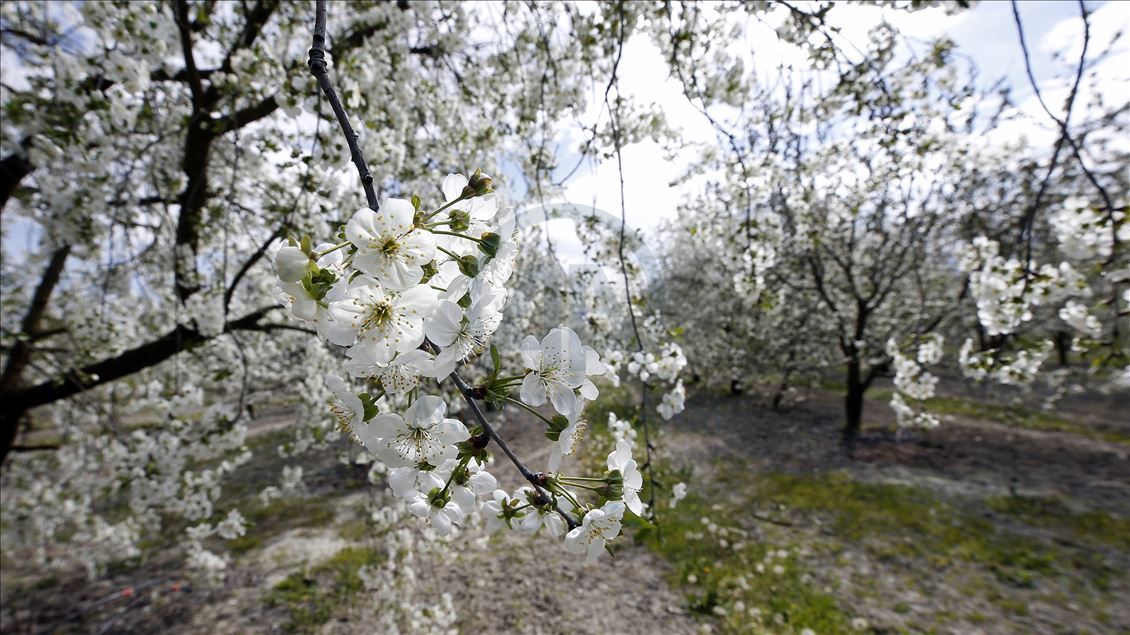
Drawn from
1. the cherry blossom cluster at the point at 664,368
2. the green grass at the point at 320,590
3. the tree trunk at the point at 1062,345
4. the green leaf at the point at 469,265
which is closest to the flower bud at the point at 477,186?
Answer: the green leaf at the point at 469,265

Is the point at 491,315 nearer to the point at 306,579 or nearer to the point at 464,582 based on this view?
the point at 464,582

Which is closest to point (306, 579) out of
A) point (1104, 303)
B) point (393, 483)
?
point (393, 483)

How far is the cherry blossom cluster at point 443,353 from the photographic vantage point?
68 centimetres

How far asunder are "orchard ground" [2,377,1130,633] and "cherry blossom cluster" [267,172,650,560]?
1.76 m

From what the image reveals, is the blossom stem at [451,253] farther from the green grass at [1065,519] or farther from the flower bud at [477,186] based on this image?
the green grass at [1065,519]

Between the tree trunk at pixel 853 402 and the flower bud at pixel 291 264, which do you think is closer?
the flower bud at pixel 291 264

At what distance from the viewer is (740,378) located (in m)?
11.4

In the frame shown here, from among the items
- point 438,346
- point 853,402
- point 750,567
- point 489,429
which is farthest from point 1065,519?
point 438,346

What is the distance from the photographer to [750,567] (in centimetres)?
436

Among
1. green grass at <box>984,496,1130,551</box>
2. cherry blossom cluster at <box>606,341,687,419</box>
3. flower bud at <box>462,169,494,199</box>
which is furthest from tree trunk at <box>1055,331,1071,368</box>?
flower bud at <box>462,169,494,199</box>

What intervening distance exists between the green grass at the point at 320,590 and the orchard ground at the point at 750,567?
18 millimetres

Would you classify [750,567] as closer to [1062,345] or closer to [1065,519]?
[1065,519]

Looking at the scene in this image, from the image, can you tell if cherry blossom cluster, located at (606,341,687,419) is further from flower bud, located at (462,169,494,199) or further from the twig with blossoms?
flower bud, located at (462,169,494,199)

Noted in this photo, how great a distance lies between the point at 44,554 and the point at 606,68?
6.87 meters
